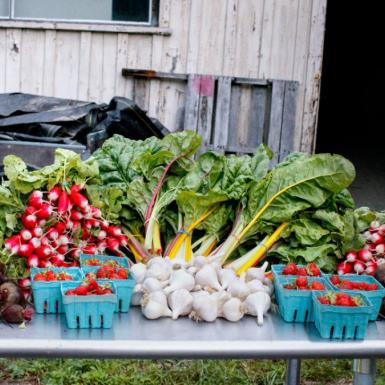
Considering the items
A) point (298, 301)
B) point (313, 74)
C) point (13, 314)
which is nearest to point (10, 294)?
point (13, 314)

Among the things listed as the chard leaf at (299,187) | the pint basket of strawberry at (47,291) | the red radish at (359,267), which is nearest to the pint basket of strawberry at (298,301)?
the red radish at (359,267)

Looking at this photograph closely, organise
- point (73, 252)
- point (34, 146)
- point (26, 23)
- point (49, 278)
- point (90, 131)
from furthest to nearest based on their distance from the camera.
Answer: point (26, 23), point (90, 131), point (34, 146), point (73, 252), point (49, 278)

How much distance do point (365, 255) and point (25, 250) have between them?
51.8 inches

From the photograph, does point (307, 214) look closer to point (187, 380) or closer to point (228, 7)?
point (187, 380)


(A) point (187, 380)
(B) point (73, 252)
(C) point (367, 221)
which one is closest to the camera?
(B) point (73, 252)

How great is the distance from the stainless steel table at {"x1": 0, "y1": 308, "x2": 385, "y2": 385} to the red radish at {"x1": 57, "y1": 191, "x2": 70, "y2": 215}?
51 centimetres

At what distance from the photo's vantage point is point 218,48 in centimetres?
754

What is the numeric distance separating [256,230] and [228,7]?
4399mm

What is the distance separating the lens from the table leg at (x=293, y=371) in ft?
12.2

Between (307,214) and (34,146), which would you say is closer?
(307,214)

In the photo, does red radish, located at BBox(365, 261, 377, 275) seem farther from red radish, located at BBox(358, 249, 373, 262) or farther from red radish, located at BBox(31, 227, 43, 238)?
red radish, located at BBox(31, 227, 43, 238)

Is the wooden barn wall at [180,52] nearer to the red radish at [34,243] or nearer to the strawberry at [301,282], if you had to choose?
the red radish at [34,243]

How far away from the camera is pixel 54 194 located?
3.25m

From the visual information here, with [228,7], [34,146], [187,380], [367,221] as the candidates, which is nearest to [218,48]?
[228,7]
